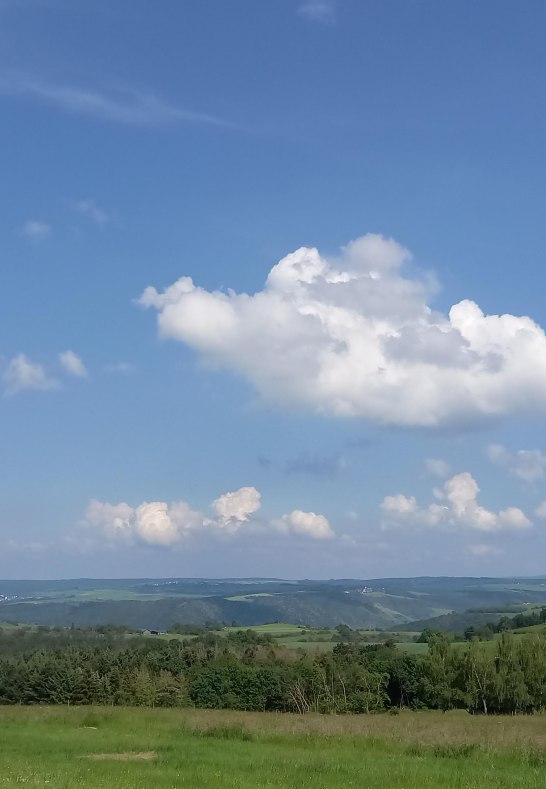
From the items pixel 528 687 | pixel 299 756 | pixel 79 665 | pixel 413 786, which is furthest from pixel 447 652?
pixel 413 786

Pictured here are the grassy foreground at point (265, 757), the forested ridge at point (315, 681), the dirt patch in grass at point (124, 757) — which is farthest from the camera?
the forested ridge at point (315, 681)

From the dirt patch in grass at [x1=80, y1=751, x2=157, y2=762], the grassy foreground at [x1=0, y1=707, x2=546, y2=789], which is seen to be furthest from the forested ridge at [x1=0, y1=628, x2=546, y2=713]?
the dirt patch in grass at [x1=80, y1=751, x2=157, y2=762]

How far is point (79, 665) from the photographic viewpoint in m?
93.2

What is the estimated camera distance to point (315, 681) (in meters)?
87.9

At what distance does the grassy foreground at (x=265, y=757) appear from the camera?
21078mm

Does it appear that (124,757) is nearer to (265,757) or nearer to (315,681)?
(265,757)

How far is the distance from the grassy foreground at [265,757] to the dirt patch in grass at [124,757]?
4 cm

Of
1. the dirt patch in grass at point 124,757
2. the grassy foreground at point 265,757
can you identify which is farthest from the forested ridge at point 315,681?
the dirt patch in grass at point 124,757

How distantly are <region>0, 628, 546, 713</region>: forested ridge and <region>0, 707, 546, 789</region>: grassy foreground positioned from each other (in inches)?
1639

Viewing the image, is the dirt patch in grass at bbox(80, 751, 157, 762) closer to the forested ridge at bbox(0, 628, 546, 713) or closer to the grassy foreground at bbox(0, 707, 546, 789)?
the grassy foreground at bbox(0, 707, 546, 789)

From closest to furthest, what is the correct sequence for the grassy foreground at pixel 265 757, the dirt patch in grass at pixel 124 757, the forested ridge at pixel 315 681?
the grassy foreground at pixel 265 757 < the dirt patch in grass at pixel 124 757 < the forested ridge at pixel 315 681

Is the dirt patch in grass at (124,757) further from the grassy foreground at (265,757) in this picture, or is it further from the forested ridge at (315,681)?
the forested ridge at (315,681)

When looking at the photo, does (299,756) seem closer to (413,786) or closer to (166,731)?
(413,786)

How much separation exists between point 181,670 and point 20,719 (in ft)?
171
